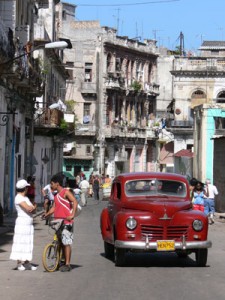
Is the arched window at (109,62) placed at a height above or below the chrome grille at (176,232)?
above

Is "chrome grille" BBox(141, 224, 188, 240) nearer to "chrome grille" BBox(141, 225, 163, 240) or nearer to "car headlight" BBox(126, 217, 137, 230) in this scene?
"chrome grille" BBox(141, 225, 163, 240)

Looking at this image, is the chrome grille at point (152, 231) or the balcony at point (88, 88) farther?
the balcony at point (88, 88)

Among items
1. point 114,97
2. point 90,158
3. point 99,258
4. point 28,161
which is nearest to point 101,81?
point 114,97

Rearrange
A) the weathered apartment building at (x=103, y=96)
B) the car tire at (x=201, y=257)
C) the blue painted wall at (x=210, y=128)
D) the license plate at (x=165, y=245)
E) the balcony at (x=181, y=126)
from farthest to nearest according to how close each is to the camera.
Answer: the weathered apartment building at (x=103, y=96)
the balcony at (x=181, y=126)
the blue painted wall at (x=210, y=128)
the car tire at (x=201, y=257)
the license plate at (x=165, y=245)

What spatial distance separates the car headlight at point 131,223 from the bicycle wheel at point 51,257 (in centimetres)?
150

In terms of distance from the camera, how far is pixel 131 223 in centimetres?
1758

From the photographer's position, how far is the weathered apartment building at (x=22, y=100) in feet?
113

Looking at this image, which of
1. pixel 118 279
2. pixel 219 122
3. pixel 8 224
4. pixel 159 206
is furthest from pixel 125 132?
pixel 118 279

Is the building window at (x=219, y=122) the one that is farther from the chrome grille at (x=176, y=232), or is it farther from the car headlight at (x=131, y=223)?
the car headlight at (x=131, y=223)

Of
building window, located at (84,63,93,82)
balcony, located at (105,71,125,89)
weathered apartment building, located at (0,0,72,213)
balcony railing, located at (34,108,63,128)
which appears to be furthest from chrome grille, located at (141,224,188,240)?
building window, located at (84,63,93,82)

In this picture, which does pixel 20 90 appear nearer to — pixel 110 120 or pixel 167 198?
pixel 167 198

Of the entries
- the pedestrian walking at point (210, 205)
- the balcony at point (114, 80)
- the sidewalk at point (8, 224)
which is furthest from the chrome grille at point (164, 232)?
the balcony at point (114, 80)

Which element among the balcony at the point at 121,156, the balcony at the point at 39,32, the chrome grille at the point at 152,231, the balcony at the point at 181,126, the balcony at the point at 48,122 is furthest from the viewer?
the balcony at the point at 121,156

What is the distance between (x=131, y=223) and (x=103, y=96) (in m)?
66.5
